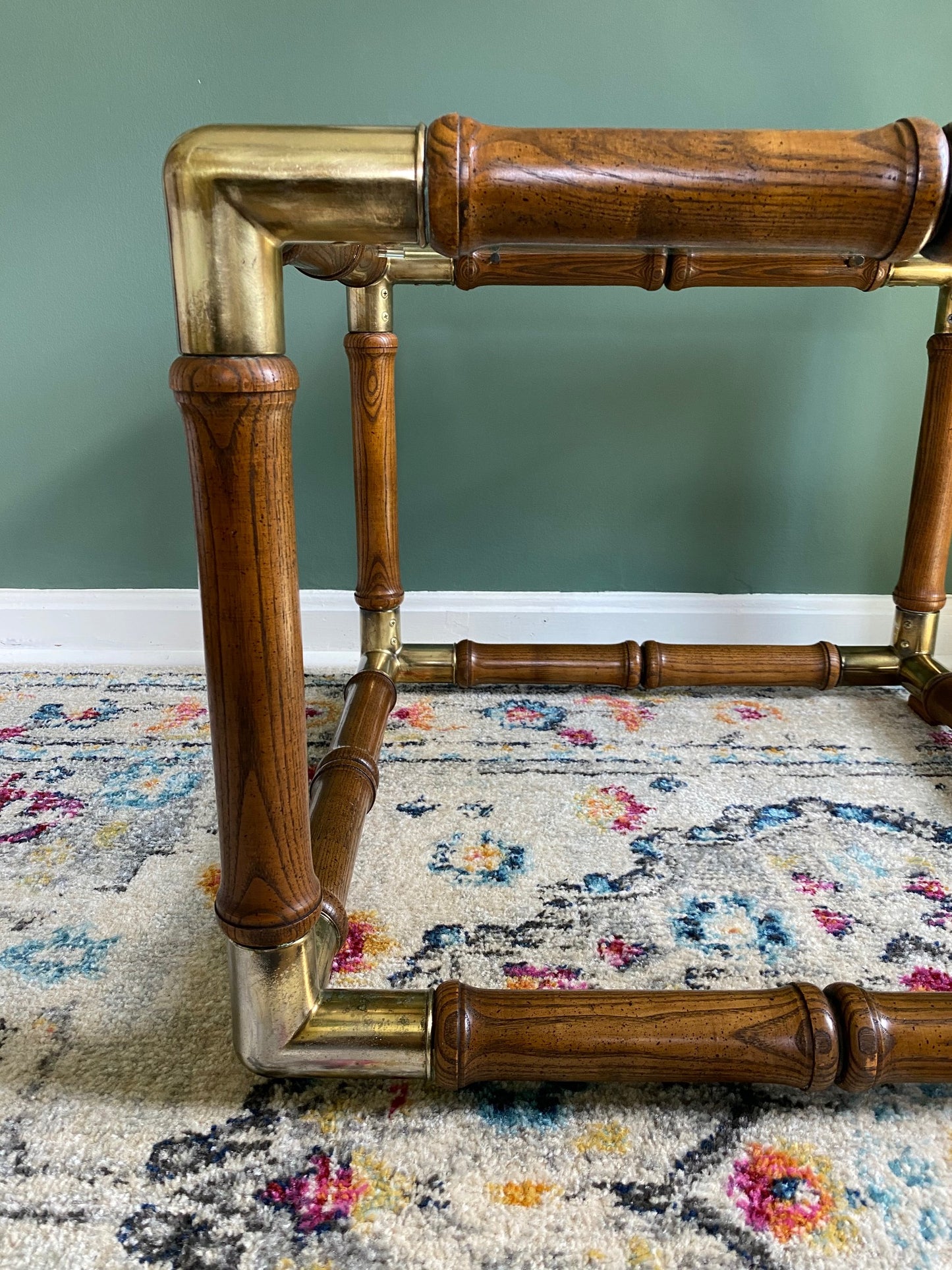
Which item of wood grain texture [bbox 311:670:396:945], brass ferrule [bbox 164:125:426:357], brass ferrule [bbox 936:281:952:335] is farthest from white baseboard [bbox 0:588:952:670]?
brass ferrule [bbox 164:125:426:357]

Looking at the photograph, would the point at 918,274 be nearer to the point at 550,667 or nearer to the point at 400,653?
the point at 550,667

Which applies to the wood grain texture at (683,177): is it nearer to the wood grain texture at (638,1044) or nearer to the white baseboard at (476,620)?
the wood grain texture at (638,1044)

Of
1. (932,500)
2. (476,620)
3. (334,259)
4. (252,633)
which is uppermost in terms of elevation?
(334,259)

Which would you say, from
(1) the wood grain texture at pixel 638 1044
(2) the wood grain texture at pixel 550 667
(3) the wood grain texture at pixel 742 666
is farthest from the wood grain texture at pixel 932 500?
(1) the wood grain texture at pixel 638 1044

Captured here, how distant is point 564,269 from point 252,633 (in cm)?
81

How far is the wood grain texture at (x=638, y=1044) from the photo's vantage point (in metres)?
0.67

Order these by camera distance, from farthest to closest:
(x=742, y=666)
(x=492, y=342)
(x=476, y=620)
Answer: (x=476, y=620) → (x=492, y=342) → (x=742, y=666)

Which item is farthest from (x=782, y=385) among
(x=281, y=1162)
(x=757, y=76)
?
(x=281, y=1162)

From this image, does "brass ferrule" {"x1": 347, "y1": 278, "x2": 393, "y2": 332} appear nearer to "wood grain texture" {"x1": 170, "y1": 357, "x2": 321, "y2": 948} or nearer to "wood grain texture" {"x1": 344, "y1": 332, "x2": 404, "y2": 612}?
"wood grain texture" {"x1": 344, "y1": 332, "x2": 404, "y2": 612}

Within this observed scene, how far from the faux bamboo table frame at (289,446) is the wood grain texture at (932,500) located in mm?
766

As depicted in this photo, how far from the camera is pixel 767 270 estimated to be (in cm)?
123

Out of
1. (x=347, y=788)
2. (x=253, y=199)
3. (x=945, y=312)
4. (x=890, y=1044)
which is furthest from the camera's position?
(x=945, y=312)

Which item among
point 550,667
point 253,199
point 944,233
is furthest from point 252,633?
point 550,667

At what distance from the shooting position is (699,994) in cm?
71
